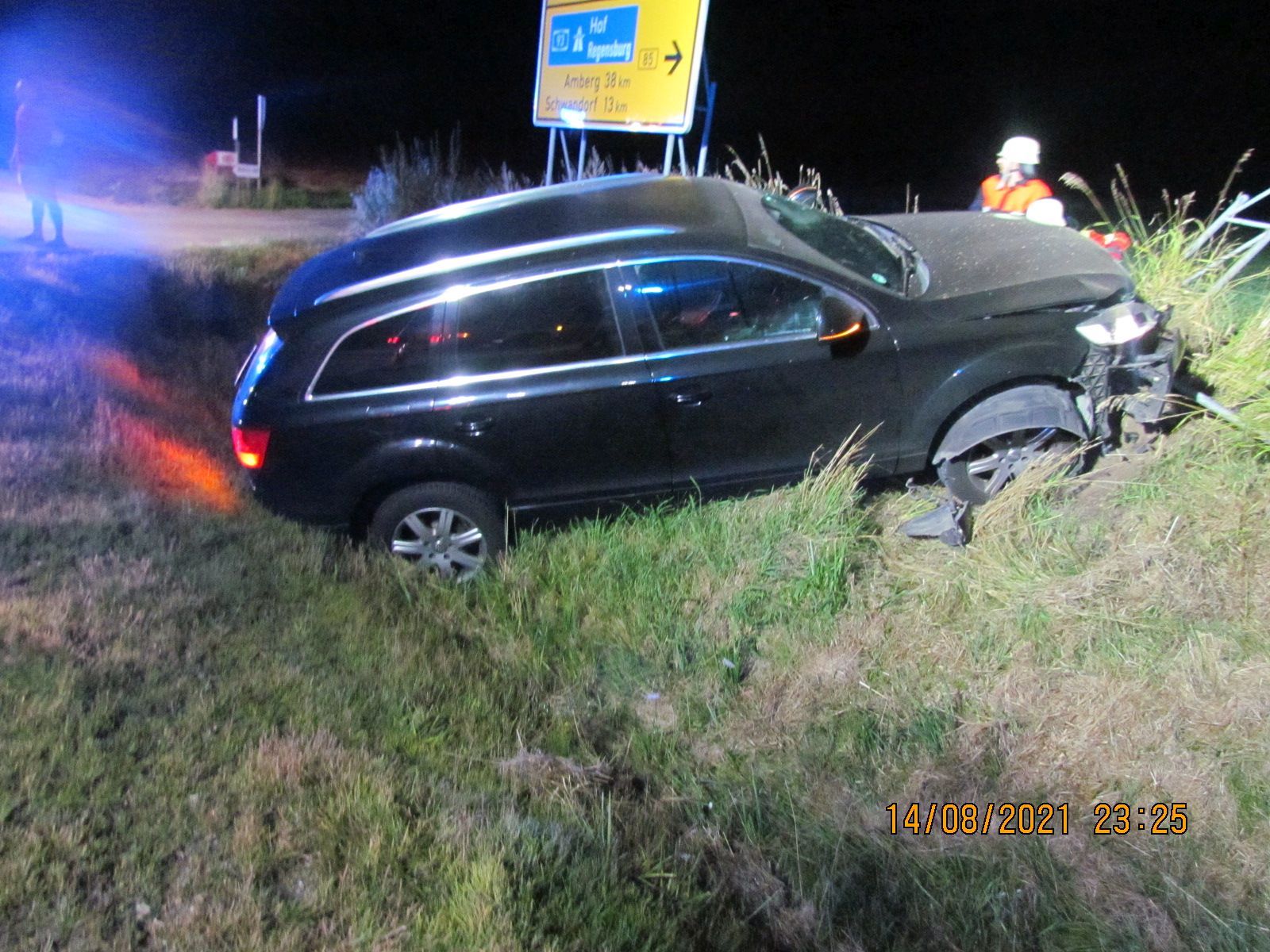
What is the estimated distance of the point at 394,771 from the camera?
3936 mm

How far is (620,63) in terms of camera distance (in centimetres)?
1014

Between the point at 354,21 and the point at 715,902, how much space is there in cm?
3810

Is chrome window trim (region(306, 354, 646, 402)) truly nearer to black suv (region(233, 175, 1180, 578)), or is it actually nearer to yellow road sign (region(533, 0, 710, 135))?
black suv (region(233, 175, 1180, 578))

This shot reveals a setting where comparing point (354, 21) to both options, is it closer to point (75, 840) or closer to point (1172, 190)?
point (1172, 190)

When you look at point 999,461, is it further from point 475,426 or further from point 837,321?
point 475,426

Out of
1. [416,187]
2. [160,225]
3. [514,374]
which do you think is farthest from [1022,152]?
[160,225]

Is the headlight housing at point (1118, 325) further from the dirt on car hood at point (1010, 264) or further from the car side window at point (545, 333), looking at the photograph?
the car side window at point (545, 333)

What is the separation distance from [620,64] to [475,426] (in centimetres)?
606

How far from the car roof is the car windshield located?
8.9 inches

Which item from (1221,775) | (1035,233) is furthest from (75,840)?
(1035,233)

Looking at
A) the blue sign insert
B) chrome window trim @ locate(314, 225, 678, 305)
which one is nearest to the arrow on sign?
the blue sign insert

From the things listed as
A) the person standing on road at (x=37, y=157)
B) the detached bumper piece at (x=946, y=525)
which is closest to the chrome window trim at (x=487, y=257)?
the detached bumper piece at (x=946, y=525)

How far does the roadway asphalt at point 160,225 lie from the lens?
12430 millimetres

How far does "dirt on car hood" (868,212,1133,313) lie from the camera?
17.5ft
